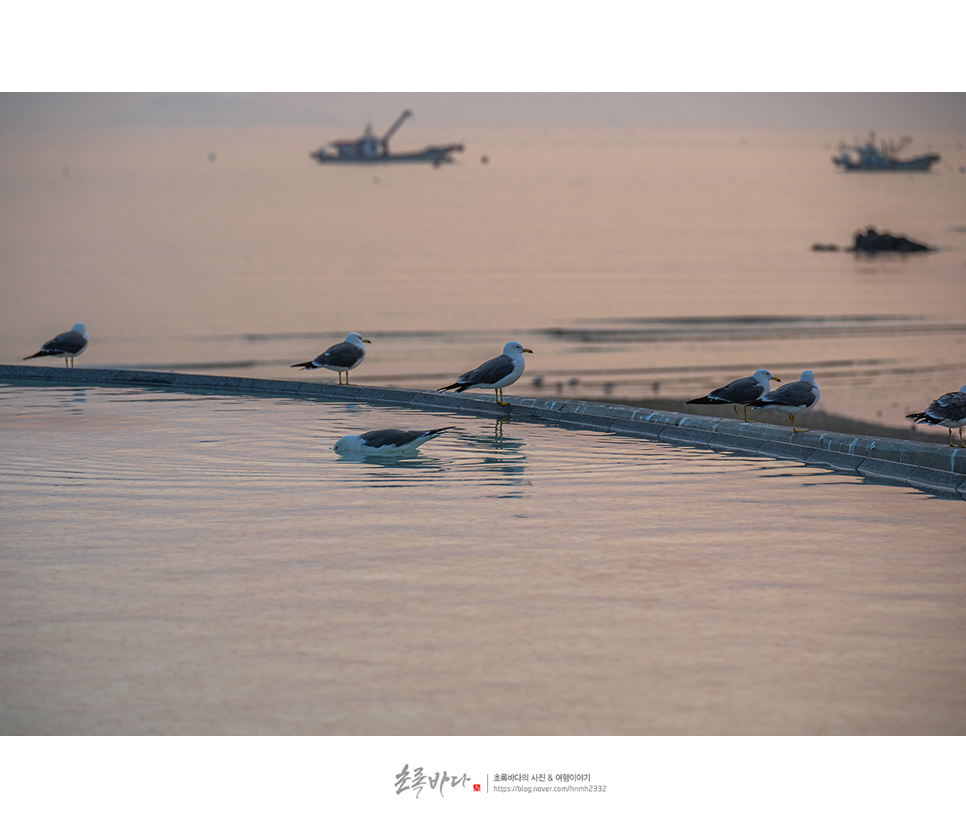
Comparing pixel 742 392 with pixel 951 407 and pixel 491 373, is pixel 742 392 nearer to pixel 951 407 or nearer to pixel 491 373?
pixel 951 407

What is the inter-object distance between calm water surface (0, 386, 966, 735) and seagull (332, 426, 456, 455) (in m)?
0.22

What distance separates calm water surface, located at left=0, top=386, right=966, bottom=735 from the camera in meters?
5.82

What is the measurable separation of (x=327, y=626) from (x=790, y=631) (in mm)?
2481

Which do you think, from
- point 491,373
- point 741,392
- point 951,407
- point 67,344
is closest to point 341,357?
point 491,373

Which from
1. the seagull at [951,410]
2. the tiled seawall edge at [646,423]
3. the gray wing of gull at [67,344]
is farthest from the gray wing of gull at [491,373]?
the gray wing of gull at [67,344]

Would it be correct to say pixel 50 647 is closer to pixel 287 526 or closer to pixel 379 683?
pixel 379 683

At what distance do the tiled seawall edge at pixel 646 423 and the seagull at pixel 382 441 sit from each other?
255 centimetres

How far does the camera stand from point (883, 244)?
262ft

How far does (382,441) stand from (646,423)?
9.94 ft

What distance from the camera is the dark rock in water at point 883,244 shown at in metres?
79.1

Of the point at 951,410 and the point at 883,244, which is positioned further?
the point at 883,244

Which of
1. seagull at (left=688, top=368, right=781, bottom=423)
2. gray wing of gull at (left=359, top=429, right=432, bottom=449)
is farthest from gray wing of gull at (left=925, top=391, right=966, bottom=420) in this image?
gray wing of gull at (left=359, top=429, right=432, bottom=449)

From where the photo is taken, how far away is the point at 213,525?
918 centimetres

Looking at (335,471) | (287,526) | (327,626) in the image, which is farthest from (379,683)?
(335,471)
